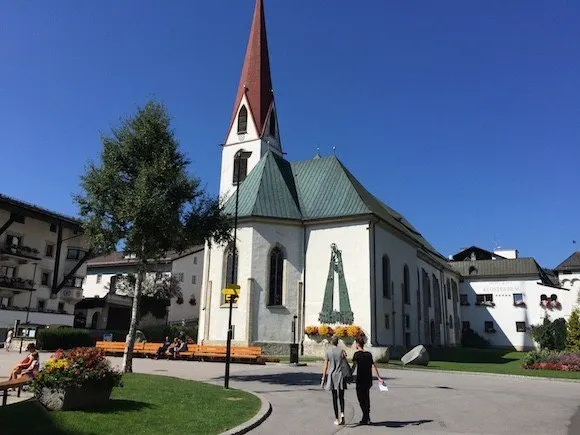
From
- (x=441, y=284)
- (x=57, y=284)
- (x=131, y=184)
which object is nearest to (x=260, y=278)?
(x=131, y=184)

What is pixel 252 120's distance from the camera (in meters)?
43.3

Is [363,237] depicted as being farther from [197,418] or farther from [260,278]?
[197,418]

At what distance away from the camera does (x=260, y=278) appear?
3381cm

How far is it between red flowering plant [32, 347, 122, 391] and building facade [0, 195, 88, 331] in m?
32.3

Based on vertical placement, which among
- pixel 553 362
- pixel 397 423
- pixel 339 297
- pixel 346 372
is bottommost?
pixel 397 423

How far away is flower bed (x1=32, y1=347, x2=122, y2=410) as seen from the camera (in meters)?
10.1

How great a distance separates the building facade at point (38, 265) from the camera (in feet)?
132

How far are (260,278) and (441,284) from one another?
27693mm

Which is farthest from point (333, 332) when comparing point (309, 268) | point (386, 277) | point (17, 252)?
point (17, 252)

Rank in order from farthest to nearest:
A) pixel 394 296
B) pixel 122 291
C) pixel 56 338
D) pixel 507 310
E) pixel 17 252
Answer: pixel 507 310, pixel 122 291, pixel 17 252, pixel 394 296, pixel 56 338

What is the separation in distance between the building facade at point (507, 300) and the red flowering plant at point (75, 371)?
5555 cm

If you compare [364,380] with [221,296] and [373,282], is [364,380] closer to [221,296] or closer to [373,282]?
[373,282]

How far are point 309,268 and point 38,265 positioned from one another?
2467 centimetres

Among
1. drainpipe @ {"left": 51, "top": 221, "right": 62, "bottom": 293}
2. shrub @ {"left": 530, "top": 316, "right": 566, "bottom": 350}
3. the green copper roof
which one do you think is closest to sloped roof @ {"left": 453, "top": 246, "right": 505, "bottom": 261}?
shrub @ {"left": 530, "top": 316, "right": 566, "bottom": 350}
